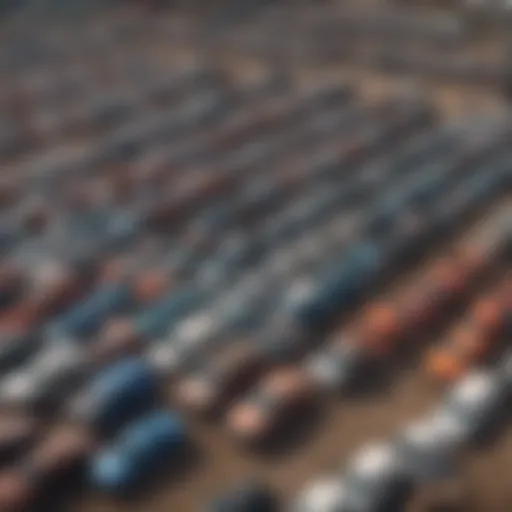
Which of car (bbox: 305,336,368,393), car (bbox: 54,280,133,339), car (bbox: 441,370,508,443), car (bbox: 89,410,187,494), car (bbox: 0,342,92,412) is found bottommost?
car (bbox: 441,370,508,443)

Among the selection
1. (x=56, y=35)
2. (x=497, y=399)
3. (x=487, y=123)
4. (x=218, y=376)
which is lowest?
(x=497, y=399)

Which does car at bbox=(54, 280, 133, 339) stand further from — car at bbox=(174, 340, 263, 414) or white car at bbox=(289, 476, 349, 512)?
white car at bbox=(289, 476, 349, 512)

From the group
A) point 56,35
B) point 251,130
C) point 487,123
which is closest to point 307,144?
point 251,130

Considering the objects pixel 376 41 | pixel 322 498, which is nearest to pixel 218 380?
pixel 322 498

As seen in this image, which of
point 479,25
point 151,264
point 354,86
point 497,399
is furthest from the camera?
point 479,25

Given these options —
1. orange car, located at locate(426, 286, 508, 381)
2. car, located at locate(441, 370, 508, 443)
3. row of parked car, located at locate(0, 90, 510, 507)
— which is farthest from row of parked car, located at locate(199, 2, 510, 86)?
car, located at locate(441, 370, 508, 443)

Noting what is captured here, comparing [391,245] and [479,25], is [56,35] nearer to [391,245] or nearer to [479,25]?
[479,25]

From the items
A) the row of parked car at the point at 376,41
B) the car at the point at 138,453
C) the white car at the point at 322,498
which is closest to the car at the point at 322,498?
the white car at the point at 322,498
